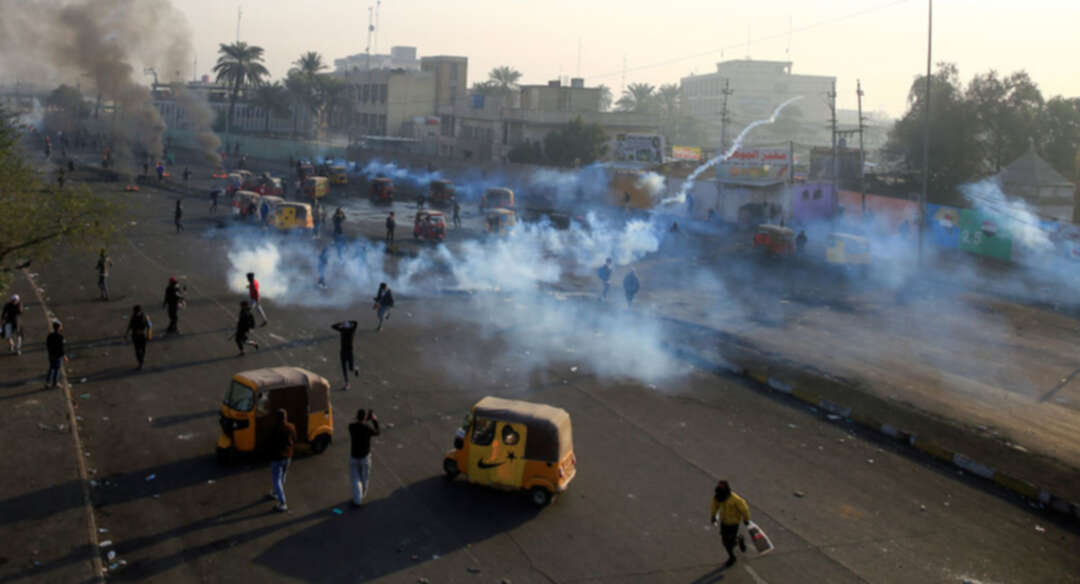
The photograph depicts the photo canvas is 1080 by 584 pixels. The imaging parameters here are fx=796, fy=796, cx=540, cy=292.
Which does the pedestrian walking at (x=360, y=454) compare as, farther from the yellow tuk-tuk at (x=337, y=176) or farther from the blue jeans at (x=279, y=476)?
the yellow tuk-tuk at (x=337, y=176)

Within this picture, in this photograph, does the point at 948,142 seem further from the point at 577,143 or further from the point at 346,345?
the point at 346,345

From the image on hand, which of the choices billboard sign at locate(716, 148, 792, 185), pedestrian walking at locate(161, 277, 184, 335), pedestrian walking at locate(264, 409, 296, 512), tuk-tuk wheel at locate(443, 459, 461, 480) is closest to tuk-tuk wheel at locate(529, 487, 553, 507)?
tuk-tuk wheel at locate(443, 459, 461, 480)

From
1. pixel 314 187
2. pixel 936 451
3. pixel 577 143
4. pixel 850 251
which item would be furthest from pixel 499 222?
pixel 577 143

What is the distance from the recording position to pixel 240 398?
11117 millimetres

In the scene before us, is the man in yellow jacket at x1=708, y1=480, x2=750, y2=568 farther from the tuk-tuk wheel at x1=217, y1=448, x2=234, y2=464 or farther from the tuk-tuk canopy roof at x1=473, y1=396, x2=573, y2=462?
the tuk-tuk wheel at x1=217, y1=448, x2=234, y2=464

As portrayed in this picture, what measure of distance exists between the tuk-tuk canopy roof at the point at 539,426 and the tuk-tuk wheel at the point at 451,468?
2.60 feet

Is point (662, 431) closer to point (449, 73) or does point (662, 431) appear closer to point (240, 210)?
point (240, 210)

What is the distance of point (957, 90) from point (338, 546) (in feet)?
180

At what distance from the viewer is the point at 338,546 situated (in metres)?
9.02

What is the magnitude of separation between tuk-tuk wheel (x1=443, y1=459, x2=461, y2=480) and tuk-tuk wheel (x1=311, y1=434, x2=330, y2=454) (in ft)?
6.73

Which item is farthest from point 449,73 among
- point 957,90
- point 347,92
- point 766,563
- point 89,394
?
point 766,563

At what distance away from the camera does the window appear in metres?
10.5

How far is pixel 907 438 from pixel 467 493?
8.08m

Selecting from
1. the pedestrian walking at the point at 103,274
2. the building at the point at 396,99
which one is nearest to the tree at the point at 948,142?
the pedestrian walking at the point at 103,274
